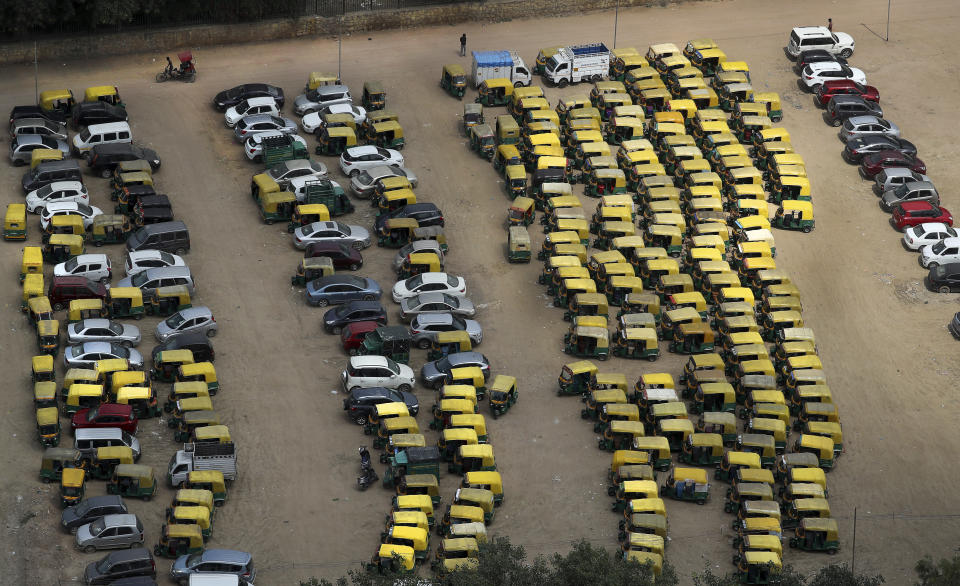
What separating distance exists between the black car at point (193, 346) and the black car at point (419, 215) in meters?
11.4

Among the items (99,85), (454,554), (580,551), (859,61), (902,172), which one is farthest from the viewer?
(859,61)

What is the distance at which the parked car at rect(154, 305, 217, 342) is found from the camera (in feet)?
212

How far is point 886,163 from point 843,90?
732cm

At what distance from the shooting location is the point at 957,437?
63312 millimetres

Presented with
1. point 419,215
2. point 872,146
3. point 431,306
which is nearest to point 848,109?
point 872,146

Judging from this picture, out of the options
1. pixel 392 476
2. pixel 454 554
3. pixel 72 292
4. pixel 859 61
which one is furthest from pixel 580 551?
pixel 859 61

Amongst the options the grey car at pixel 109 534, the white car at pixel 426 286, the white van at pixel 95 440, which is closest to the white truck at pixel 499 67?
the white car at pixel 426 286

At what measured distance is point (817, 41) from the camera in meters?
88.4

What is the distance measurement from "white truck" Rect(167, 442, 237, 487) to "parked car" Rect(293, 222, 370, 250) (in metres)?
14.2

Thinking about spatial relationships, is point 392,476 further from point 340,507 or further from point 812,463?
point 812,463

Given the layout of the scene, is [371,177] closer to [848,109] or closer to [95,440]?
[95,440]

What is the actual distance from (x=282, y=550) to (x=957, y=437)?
26.2 metres

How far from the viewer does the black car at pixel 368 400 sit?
2415 inches

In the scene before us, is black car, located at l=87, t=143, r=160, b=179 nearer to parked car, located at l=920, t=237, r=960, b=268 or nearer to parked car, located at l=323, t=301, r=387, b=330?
parked car, located at l=323, t=301, r=387, b=330
